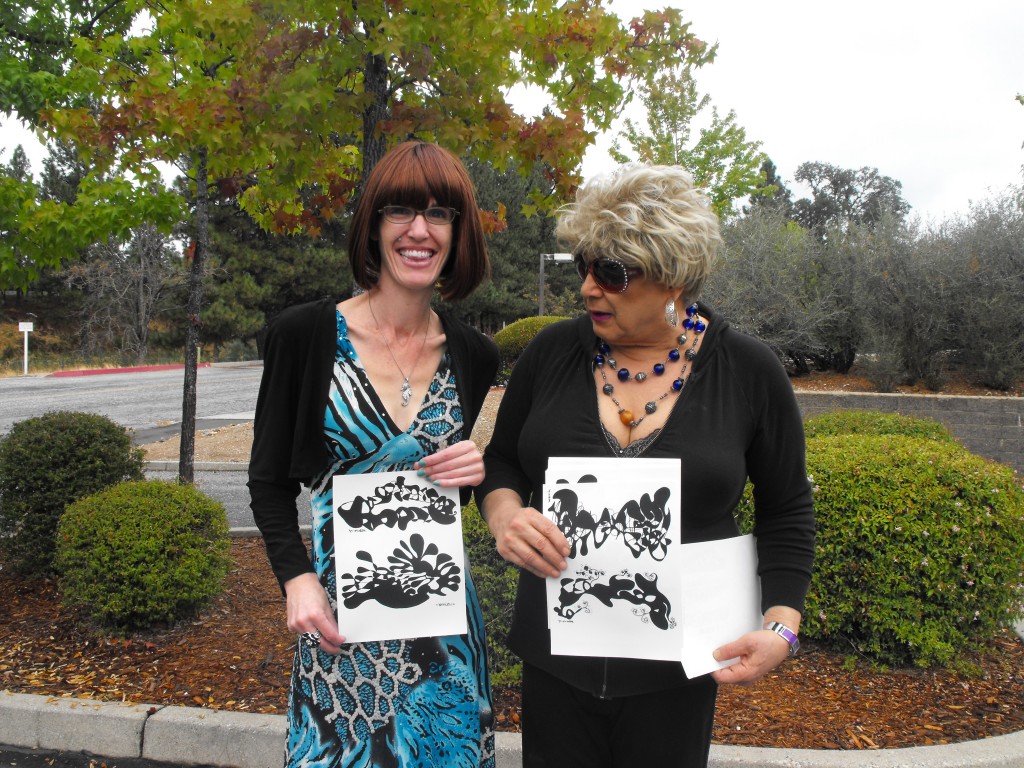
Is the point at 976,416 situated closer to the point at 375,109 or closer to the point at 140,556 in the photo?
the point at 375,109

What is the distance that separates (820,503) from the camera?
151 inches

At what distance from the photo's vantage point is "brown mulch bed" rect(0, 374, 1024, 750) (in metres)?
3.33

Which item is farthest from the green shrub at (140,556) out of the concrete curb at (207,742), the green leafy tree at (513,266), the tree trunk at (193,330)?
the green leafy tree at (513,266)

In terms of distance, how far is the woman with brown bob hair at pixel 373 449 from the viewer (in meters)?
1.77

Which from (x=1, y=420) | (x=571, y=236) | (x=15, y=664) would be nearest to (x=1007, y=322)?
(x=571, y=236)

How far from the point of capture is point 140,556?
4.00m

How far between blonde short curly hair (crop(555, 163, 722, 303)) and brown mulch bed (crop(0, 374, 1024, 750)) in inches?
93.6

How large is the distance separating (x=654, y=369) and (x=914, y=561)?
2.68m

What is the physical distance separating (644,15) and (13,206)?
4102mm

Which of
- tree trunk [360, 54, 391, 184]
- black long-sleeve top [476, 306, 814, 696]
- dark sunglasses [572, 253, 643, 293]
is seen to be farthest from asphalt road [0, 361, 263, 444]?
dark sunglasses [572, 253, 643, 293]

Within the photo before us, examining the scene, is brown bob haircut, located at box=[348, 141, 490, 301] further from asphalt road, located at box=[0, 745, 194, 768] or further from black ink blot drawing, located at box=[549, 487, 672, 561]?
asphalt road, located at box=[0, 745, 194, 768]

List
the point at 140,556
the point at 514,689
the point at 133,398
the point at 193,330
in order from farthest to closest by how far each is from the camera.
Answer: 1. the point at 133,398
2. the point at 193,330
3. the point at 140,556
4. the point at 514,689

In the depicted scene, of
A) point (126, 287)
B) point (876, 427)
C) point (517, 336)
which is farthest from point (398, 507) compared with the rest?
point (126, 287)

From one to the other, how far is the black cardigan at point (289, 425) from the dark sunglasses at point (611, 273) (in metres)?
0.63
